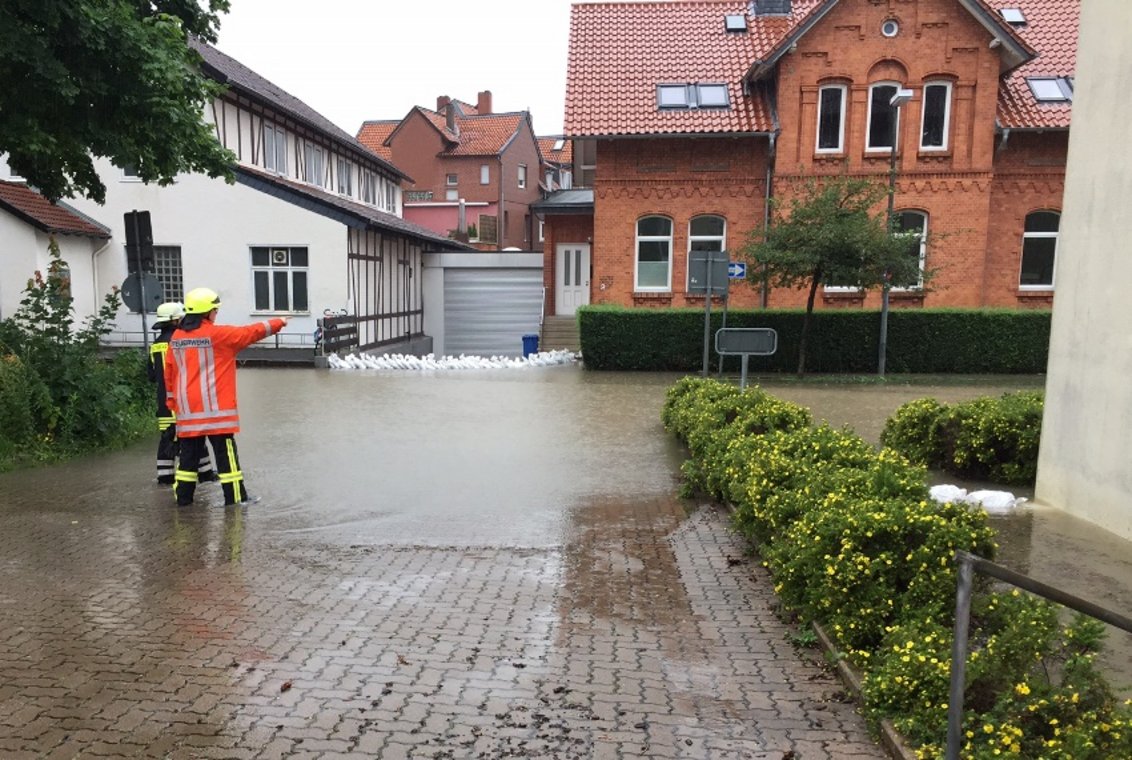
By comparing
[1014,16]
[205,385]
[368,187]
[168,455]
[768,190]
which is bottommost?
[168,455]

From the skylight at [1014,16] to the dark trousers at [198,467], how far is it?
2655 centimetres

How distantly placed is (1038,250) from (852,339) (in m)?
A: 7.82

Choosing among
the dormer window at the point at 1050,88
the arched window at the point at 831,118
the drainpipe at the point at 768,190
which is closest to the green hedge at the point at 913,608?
the drainpipe at the point at 768,190

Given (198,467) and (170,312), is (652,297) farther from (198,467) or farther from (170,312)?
(198,467)

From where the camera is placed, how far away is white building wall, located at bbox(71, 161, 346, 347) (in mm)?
22625

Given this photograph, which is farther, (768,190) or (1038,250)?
(1038,250)

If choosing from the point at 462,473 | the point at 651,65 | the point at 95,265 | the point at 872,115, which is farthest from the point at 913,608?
the point at 95,265

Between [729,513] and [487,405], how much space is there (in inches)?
290

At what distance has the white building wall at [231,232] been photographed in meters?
22.6

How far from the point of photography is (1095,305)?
688 cm

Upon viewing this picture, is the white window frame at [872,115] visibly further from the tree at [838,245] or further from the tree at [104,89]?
the tree at [104,89]

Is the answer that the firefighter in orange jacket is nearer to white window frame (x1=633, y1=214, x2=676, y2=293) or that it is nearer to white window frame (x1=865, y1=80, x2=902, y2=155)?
white window frame (x1=633, y1=214, x2=676, y2=293)

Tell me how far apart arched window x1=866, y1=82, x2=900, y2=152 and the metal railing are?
21.7 meters

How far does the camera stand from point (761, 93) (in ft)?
75.8
